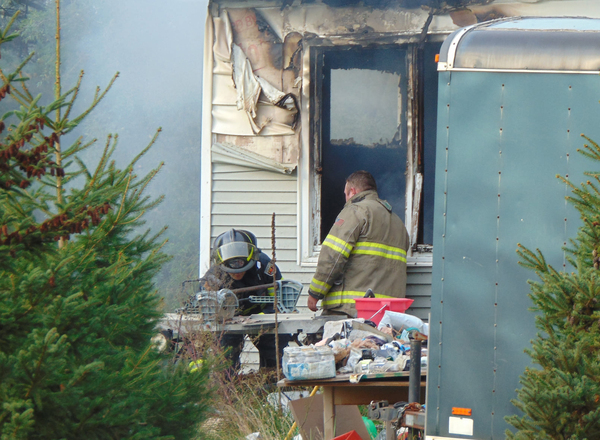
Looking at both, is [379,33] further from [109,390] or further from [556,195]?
[109,390]

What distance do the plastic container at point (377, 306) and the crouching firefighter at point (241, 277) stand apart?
114 centimetres

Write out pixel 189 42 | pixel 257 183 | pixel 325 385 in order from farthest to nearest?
pixel 189 42, pixel 257 183, pixel 325 385

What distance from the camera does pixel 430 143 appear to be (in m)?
7.62

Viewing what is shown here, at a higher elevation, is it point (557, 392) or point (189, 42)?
point (189, 42)

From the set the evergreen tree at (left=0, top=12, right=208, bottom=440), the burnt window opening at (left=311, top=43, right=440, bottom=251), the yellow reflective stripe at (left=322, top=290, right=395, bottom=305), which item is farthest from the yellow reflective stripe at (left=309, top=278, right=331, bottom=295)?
the evergreen tree at (left=0, top=12, right=208, bottom=440)

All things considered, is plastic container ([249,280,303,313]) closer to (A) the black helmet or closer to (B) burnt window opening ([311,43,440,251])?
(A) the black helmet

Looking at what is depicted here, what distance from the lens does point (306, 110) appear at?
24.4ft

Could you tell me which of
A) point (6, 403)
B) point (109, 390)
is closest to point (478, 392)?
point (109, 390)

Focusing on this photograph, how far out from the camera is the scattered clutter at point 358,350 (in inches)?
153

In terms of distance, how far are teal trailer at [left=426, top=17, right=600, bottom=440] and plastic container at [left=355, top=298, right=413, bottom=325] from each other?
5.46 ft

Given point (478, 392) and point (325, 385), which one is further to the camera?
point (325, 385)

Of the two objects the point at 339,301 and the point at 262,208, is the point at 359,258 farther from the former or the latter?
the point at 262,208

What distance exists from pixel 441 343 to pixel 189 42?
3177 cm

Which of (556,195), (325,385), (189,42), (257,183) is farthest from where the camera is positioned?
(189,42)
